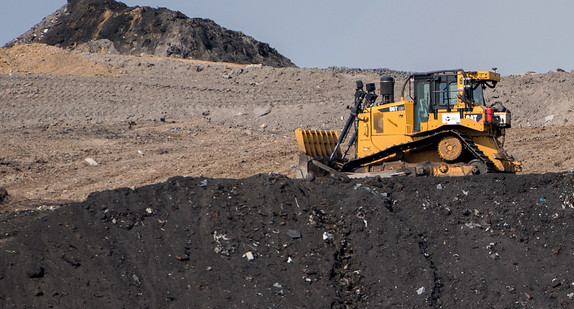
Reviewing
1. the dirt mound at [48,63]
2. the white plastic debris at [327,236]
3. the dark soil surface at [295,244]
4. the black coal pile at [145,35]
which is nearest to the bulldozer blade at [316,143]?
the dark soil surface at [295,244]

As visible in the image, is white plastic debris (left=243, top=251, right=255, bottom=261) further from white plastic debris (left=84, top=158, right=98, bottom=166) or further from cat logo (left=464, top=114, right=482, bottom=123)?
white plastic debris (left=84, top=158, right=98, bottom=166)

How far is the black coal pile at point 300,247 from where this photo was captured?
8.93 meters

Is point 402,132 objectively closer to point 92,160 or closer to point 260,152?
point 260,152

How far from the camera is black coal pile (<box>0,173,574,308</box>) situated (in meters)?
8.93

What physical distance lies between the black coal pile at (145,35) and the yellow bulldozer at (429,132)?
75.6 feet

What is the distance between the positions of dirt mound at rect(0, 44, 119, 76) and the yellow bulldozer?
15.7 m

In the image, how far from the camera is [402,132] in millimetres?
14031

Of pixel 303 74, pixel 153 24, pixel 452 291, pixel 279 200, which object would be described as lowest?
pixel 452 291

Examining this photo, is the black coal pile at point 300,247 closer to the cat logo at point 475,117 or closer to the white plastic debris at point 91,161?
the cat logo at point 475,117

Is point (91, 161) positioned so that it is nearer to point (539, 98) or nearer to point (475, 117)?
point (475, 117)

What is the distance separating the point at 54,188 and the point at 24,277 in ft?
29.9

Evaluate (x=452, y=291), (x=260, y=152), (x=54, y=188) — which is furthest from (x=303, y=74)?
(x=452, y=291)

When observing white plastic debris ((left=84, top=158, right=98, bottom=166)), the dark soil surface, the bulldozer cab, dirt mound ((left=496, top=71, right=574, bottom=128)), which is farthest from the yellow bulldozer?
dirt mound ((left=496, top=71, right=574, bottom=128))

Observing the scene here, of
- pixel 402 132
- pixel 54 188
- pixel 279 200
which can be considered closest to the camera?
pixel 279 200
